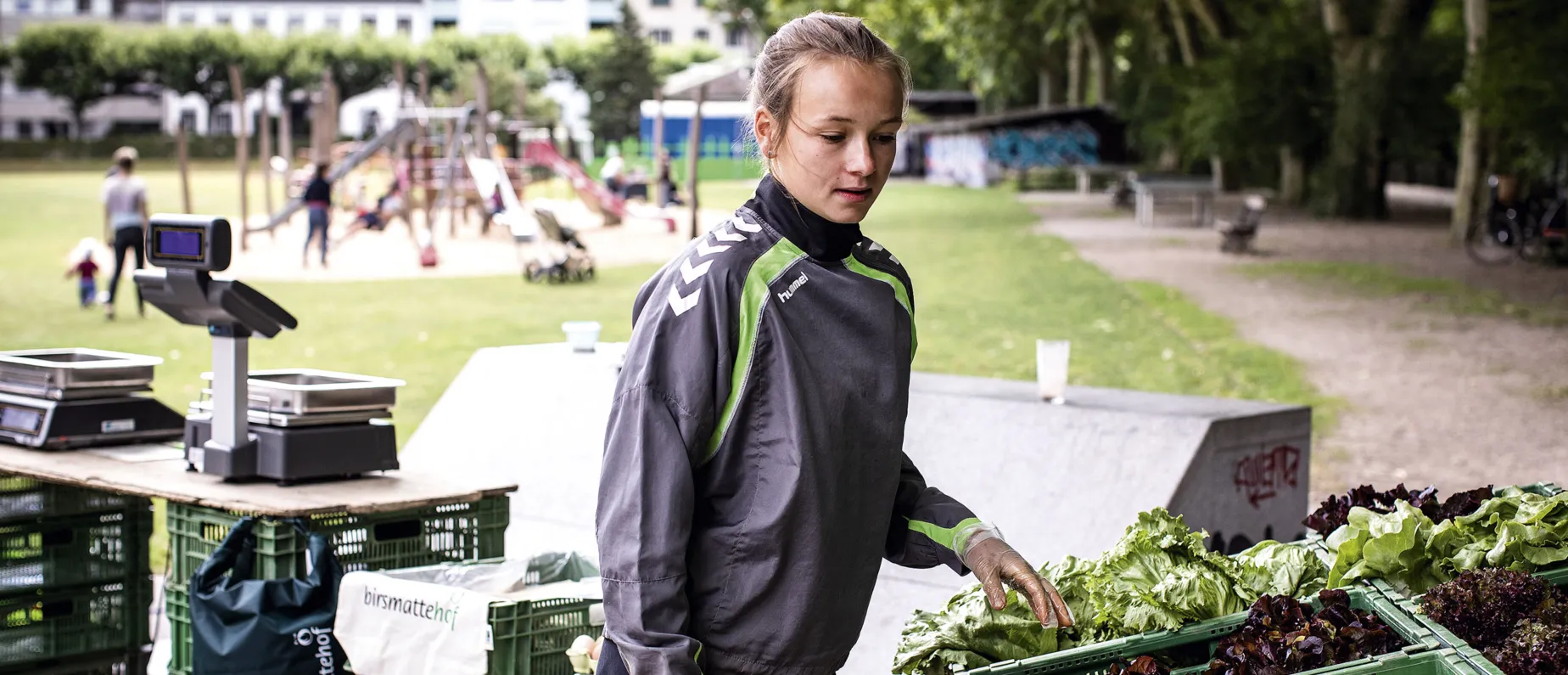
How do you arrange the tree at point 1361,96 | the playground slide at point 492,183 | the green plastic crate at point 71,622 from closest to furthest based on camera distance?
1. the green plastic crate at point 71,622
2. the playground slide at point 492,183
3. the tree at point 1361,96

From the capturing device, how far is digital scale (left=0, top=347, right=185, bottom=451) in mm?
4832

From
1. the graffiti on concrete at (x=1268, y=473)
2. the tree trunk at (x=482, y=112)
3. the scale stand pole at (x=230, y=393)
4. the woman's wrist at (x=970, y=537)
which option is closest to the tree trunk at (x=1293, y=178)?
the tree trunk at (x=482, y=112)

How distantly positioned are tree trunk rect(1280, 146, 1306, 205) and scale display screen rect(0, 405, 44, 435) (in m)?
35.3

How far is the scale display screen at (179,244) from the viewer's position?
4.31 meters

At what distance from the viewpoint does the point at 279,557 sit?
13.8 ft

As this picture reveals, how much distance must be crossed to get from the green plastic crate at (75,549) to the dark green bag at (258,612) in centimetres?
86

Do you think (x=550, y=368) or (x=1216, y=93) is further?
(x=1216, y=93)

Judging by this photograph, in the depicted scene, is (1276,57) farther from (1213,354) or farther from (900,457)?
(900,457)

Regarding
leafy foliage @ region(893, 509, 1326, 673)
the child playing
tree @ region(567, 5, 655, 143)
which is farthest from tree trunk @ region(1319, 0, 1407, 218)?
tree @ region(567, 5, 655, 143)

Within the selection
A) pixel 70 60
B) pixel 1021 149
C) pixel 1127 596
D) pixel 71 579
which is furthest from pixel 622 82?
pixel 1127 596

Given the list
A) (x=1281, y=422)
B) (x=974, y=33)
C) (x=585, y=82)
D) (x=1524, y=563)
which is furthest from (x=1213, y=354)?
(x=585, y=82)

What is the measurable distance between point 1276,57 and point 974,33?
1411cm

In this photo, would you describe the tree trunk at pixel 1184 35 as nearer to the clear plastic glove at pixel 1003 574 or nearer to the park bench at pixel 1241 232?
the park bench at pixel 1241 232

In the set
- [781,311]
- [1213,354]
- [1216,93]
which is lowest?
[1213,354]
